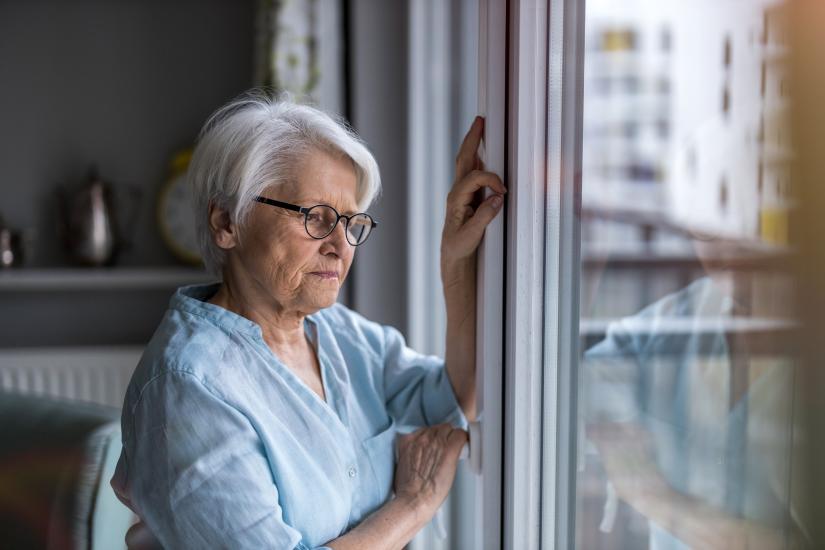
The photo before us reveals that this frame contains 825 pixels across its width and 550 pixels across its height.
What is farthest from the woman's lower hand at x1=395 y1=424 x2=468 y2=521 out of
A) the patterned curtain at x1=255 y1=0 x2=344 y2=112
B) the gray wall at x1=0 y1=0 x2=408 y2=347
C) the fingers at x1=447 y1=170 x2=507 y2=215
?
the gray wall at x1=0 y1=0 x2=408 y2=347

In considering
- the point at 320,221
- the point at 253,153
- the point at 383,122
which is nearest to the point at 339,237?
the point at 320,221

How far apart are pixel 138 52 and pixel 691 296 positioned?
9.72 ft

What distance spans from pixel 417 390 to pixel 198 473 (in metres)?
0.52

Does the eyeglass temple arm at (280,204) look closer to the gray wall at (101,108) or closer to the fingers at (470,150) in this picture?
the fingers at (470,150)

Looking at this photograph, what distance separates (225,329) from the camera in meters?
1.21

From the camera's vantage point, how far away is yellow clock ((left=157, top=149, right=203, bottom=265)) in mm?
3316

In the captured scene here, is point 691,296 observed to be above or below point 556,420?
above

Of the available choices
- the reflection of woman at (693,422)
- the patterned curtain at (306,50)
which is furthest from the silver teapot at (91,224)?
the reflection of woman at (693,422)

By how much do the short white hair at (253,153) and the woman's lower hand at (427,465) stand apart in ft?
1.40

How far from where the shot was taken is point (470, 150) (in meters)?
1.29

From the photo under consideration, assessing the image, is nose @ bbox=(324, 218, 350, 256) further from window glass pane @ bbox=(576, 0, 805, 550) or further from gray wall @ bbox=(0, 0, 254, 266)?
gray wall @ bbox=(0, 0, 254, 266)

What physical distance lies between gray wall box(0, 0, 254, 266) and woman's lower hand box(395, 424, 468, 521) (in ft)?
7.58

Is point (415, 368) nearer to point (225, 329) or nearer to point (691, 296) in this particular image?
point (225, 329)

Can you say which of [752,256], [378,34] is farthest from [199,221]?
[378,34]
